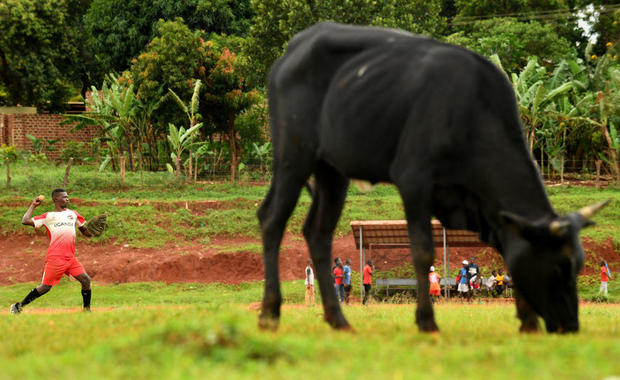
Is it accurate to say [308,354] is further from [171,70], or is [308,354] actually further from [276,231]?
[171,70]

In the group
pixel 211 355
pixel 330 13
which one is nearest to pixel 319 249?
pixel 211 355

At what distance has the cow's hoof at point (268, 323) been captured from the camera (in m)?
7.22

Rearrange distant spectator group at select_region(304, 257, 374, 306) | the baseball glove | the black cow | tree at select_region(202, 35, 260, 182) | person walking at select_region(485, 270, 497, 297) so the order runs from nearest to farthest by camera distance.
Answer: the black cow
the baseball glove
distant spectator group at select_region(304, 257, 374, 306)
person walking at select_region(485, 270, 497, 297)
tree at select_region(202, 35, 260, 182)

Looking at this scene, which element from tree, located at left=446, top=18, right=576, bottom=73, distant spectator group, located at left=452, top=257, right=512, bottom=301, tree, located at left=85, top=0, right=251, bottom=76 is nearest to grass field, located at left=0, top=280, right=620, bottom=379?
distant spectator group, located at left=452, top=257, right=512, bottom=301

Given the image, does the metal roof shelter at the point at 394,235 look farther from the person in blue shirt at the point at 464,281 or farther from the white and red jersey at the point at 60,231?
the white and red jersey at the point at 60,231

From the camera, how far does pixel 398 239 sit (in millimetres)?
22250

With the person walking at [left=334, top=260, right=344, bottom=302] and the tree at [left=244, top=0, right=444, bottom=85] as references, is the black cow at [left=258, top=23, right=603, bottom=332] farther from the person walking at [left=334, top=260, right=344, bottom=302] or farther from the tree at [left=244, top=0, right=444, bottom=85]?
the tree at [left=244, top=0, right=444, bottom=85]

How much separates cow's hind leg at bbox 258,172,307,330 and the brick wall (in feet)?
110

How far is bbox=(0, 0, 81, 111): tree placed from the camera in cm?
3841

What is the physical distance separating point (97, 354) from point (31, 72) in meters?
36.7

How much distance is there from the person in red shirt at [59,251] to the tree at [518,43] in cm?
2732

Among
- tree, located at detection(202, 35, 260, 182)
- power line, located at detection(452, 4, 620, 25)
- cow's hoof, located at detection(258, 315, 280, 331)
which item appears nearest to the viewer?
cow's hoof, located at detection(258, 315, 280, 331)

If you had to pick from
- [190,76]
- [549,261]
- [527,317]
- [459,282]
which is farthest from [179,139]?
[549,261]

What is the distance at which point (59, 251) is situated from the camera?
40.3 feet
